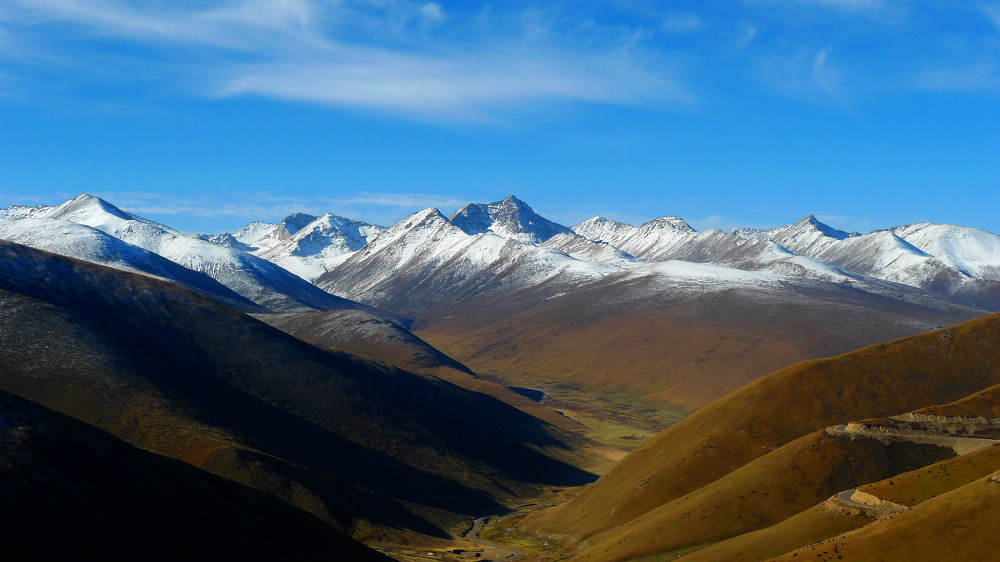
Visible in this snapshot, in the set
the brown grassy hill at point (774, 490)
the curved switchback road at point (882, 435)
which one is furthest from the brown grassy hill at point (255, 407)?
the curved switchback road at point (882, 435)

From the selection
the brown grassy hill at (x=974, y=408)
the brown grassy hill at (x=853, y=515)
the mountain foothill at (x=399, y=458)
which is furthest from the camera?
the brown grassy hill at (x=974, y=408)

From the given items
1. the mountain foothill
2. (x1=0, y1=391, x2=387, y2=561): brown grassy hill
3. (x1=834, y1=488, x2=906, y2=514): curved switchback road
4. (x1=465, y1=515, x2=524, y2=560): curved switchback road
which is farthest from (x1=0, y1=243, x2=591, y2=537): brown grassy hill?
(x1=834, y1=488, x2=906, y2=514): curved switchback road

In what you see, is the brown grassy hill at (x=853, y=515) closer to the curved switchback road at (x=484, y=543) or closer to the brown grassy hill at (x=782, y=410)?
the brown grassy hill at (x=782, y=410)

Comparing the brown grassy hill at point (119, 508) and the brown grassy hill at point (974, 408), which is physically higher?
the brown grassy hill at point (974, 408)

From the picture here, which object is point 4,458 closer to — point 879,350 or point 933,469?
point 933,469

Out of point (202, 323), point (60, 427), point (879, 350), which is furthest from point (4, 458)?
point (202, 323)

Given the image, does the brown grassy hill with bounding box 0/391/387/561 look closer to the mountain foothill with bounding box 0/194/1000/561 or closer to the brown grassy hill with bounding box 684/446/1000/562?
the mountain foothill with bounding box 0/194/1000/561
